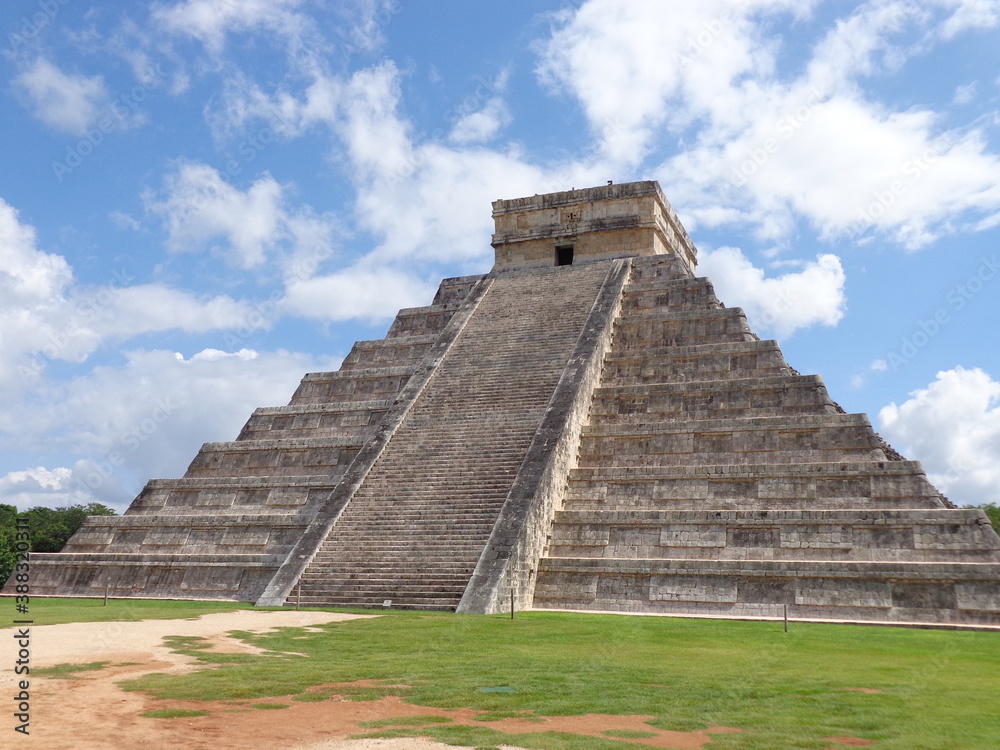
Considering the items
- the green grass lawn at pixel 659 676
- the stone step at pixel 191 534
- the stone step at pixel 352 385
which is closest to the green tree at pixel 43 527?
the stone step at pixel 191 534

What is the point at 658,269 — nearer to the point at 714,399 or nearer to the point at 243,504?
the point at 714,399

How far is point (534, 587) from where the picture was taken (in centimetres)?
1498

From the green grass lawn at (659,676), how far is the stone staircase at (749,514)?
1406 mm

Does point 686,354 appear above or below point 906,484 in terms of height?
above

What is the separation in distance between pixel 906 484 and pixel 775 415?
118 inches

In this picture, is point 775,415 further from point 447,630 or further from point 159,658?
point 159,658

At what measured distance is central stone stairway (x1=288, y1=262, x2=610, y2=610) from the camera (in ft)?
48.3

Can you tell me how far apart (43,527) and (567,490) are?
104 feet

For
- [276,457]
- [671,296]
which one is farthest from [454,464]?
[671,296]

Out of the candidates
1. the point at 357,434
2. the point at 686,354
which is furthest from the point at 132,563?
the point at 686,354

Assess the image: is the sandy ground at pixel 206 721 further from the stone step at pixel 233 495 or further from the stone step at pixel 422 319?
the stone step at pixel 422 319

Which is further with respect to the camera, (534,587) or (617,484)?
(617,484)

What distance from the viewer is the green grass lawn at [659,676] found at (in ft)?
20.1

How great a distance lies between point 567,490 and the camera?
55.6 feet
